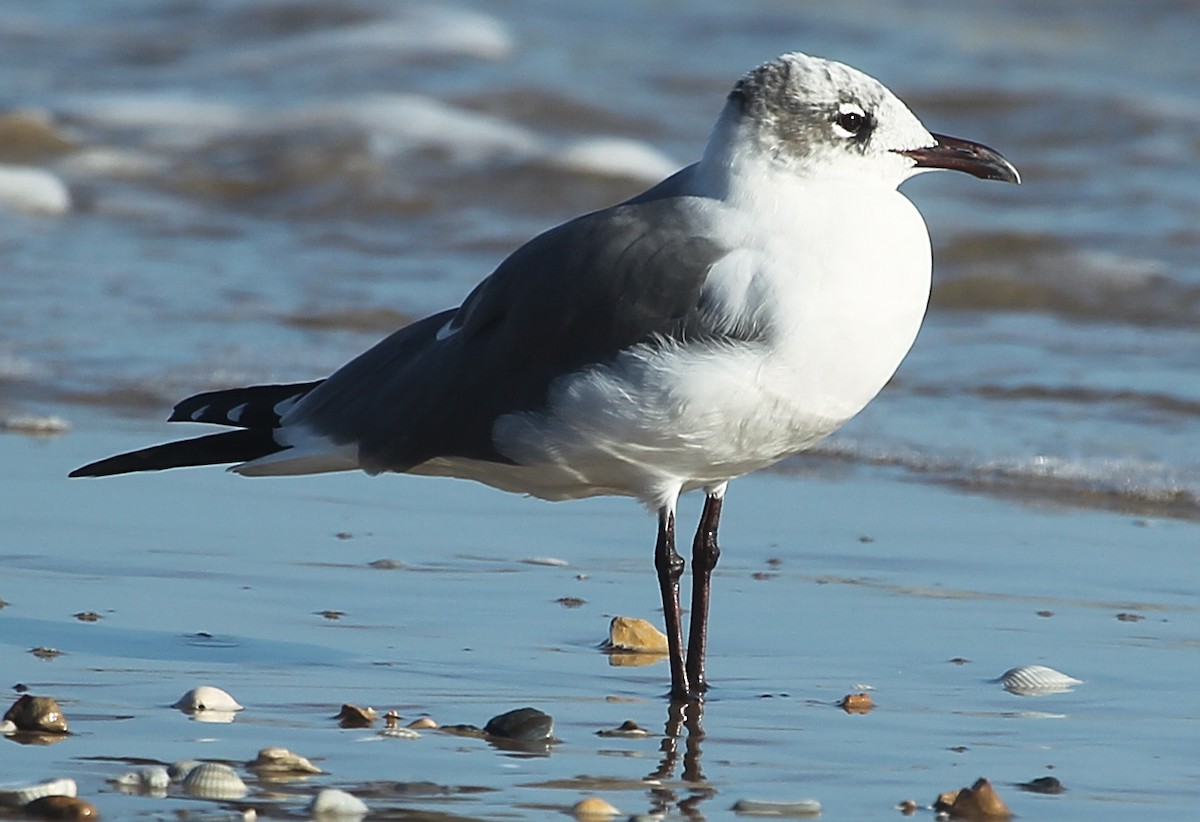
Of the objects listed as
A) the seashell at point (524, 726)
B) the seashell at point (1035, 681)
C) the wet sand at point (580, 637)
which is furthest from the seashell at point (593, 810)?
the seashell at point (1035, 681)

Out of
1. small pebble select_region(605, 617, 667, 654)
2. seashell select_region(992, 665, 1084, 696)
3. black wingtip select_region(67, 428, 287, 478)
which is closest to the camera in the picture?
seashell select_region(992, 665, 1084, 696)

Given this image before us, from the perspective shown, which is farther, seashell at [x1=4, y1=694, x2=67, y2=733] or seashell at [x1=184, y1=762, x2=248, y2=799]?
seashell at [x1=4, y1=694, x2=67, y2=733]

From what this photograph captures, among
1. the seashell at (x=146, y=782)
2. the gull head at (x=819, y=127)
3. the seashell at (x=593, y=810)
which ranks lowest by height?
the seashell at (x=146, y=782)

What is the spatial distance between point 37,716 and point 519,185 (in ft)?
24.2

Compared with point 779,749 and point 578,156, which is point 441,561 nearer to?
point 779,749

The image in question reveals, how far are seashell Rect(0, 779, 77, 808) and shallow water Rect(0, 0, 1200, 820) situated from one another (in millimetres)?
69

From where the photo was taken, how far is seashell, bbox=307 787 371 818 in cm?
308

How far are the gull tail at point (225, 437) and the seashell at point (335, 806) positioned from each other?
1.46 metres

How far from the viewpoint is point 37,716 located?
3.53 meters

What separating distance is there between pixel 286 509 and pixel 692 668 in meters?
1.78

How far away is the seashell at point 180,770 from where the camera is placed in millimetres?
3229

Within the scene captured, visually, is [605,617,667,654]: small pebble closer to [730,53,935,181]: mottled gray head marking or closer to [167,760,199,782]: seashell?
[730,53,935,181]: mottled gray head marking

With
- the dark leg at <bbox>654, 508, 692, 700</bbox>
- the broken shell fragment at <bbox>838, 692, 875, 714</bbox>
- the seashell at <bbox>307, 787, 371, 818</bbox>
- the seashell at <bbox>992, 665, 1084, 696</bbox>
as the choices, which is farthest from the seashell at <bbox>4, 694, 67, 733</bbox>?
the seashell at <bbox>992, 665, 1084, 696</bbox>

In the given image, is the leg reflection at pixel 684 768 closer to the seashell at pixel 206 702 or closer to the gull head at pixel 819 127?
the seashell at pixel 206 702
